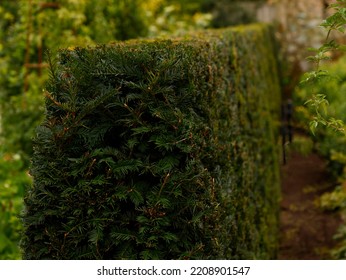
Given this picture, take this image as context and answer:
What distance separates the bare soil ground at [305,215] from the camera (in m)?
6.98

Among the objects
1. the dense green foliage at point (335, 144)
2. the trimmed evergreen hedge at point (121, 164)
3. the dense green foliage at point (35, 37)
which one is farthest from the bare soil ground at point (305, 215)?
the trimmed evergreen hedge at point (121, 164)

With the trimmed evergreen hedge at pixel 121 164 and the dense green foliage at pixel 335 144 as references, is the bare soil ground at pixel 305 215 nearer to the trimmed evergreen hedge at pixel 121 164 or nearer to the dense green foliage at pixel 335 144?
the dense green foliage at pixel 335 144

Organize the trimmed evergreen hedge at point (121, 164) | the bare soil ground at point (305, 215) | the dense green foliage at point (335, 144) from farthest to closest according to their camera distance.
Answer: the dense green foliage at point (335, 144)
the bare soil ground at point (305, 215)
the trimmed evergreen hedge at point (121, 164)

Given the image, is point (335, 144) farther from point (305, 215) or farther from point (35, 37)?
point (35, 37)

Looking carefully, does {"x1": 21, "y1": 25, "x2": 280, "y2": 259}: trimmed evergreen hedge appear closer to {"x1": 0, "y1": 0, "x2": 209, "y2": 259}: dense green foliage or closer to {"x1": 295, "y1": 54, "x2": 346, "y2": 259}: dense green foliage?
{"x1": 295, "y1": 54, "x2": 346, "y2": 259}: dense green foliage

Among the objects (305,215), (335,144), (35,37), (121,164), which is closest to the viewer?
(121,164)

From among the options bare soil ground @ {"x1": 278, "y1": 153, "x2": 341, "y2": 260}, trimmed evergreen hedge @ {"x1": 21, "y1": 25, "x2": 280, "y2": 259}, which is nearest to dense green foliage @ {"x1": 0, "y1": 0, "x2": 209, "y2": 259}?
bare soil ground @ {"x1": 278, "y1": 153, "x2": 341, "y2": 260}

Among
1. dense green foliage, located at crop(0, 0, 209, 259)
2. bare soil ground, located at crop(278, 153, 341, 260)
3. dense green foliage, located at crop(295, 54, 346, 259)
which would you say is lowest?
bare soil ground, located at crop(278, 153, 341, 260)

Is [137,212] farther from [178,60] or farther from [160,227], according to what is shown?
[178,60]

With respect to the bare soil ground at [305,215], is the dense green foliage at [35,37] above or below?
above

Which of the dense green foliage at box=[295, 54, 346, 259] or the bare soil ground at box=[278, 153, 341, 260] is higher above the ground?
the dense green foliage at box=[295, 54, 346, 259]

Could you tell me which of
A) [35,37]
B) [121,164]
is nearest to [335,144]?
[35,37]

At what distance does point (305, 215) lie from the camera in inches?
324

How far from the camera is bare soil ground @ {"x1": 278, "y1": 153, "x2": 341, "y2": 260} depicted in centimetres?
698
